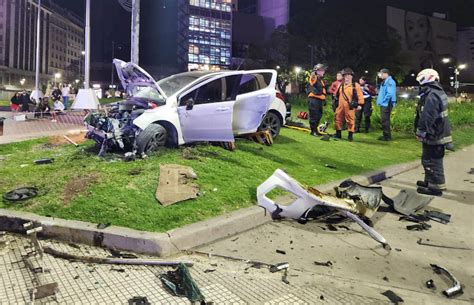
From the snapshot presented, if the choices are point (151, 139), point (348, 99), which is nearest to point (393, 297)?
point (151, 139)

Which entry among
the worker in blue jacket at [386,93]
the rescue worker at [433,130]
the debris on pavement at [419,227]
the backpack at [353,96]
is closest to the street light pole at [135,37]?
the backpack at [353,96]

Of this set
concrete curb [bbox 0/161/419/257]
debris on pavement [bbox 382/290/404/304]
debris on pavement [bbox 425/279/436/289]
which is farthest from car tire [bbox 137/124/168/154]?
debris on pavement [bbox 425/279/436/289]

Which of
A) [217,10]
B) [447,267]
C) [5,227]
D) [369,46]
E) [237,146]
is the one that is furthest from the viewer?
[217,10]

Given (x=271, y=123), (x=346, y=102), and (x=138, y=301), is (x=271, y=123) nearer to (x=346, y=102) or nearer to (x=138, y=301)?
(x=346, y=102)

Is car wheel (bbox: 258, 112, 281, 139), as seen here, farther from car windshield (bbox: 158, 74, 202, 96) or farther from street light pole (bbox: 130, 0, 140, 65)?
street light pole (bbox: 130, 0, 140, 65)

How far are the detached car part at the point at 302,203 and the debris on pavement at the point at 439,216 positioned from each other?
94 cm

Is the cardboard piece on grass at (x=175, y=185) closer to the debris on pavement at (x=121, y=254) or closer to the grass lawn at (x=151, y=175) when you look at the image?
the grass lawn at (x=151, y=175)

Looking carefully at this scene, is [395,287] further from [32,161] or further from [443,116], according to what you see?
[32,161]

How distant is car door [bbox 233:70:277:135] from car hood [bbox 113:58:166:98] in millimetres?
1777

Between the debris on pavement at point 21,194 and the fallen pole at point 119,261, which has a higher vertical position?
the debris on pavement at point 21,194

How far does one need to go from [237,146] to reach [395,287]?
5374 millimetres

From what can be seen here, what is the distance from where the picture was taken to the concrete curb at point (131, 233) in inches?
163

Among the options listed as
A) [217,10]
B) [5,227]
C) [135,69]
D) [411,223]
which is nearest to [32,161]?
[135,69]

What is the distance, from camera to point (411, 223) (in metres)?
5.55
